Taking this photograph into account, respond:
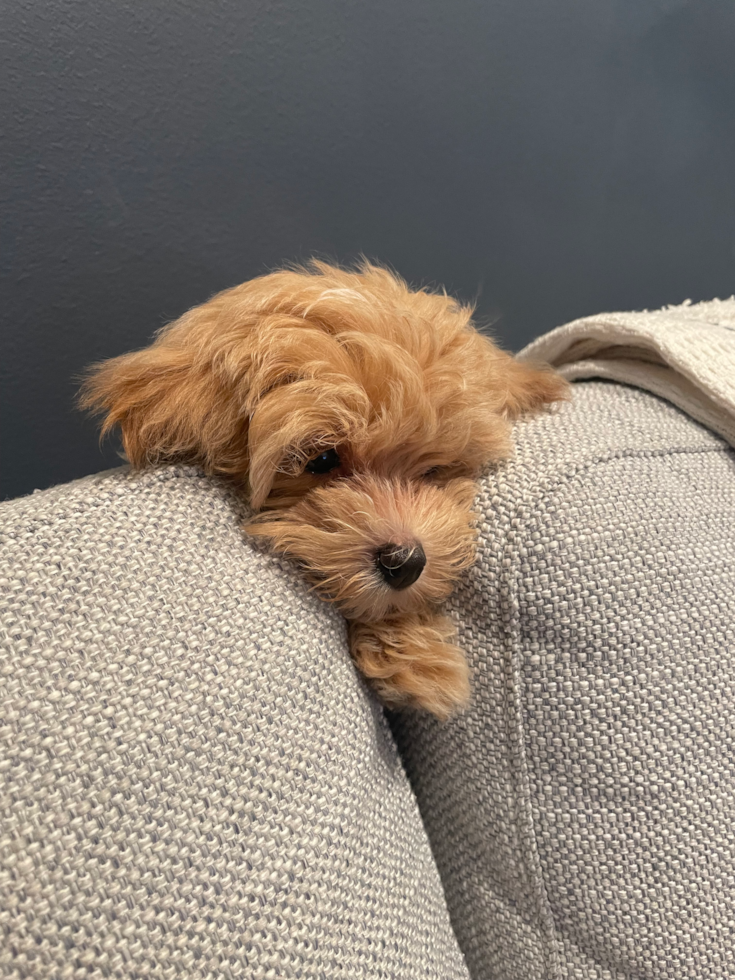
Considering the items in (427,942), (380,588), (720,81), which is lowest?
(427,942)

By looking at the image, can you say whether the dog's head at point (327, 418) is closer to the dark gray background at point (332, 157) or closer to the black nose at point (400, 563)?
the black nose at point (400, 563)

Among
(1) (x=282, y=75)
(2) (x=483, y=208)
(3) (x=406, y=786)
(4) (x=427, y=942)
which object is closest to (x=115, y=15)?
(1) (x=282, y=75)

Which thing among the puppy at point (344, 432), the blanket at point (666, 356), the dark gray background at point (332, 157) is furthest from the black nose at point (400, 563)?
the dark gray background at point (332, 157)

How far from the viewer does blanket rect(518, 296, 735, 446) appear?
0.78 m

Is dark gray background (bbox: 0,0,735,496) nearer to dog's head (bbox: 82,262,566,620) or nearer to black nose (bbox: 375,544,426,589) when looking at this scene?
dog's head (bbox: 82,262,566,620)

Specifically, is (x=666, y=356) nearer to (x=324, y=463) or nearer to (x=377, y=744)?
(x=324, y=463)

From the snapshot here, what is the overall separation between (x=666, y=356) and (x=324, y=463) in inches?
18.8

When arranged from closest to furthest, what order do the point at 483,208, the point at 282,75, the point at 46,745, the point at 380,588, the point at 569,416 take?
the point at 46,745, the point at 380,588, the point at 569,416, the point at 282,75, the point at 483,208

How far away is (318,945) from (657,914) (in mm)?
368

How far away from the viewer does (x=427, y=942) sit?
2.08ft

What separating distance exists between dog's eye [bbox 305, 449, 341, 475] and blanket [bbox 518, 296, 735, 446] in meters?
0.45

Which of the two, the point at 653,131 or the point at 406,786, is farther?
the point at 653,131

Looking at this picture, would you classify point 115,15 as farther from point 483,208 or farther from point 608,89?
point 608,89

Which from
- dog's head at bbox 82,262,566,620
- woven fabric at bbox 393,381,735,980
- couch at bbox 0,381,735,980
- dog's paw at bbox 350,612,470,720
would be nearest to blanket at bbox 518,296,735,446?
couch at bbox 0,381,735,980
